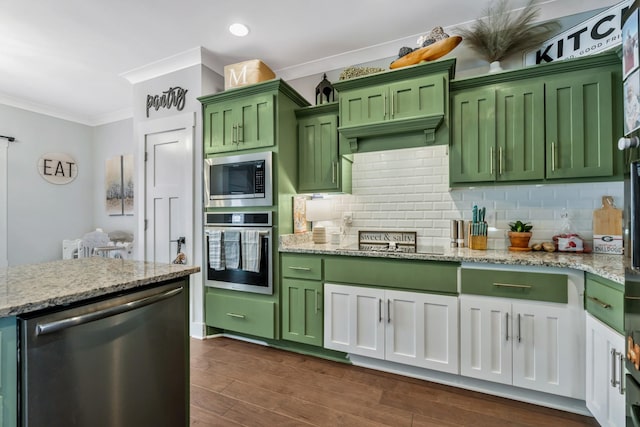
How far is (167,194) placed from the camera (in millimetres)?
3102

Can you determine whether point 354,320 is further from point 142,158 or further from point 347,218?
point 142,158

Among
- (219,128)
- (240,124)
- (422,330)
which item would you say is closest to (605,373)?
(422,330)

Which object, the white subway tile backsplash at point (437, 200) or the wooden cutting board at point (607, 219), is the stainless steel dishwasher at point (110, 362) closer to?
the white subway tile backsplash at point (437, 200)

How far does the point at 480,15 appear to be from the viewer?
2.34 meters

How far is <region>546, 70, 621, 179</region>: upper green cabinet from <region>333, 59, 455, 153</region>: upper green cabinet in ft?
2.36

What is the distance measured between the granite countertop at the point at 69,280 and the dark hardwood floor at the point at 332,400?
1034mm

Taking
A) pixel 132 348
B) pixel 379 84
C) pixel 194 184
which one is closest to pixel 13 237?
pixel 194 184

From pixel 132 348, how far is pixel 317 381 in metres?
1.39

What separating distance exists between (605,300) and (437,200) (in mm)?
1314

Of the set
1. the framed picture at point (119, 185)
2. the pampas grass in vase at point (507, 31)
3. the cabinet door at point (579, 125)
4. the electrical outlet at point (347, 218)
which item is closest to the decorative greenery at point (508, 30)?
the pampas grass in vase at point (507, 31)

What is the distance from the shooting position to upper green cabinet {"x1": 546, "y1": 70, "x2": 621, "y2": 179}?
1878 mm

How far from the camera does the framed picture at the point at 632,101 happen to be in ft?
2.73

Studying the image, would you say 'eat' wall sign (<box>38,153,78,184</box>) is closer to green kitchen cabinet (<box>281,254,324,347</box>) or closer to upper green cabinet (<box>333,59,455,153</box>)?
green kitchen cabinet (<box>281,254,324,347</box>)

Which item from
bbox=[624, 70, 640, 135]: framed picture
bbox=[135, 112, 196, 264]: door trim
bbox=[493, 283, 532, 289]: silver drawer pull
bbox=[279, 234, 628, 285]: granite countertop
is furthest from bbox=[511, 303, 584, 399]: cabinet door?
bbox=[135, 112, 196, 264]: door trim
